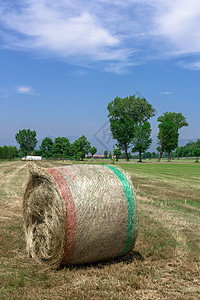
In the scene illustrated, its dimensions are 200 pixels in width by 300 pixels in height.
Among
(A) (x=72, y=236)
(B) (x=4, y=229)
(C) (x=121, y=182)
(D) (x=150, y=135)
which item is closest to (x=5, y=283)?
(A) (x=72, y=236)

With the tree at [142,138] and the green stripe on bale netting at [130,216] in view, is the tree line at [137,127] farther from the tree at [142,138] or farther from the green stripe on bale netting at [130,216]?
the green stripe on bale netting at [130,216]

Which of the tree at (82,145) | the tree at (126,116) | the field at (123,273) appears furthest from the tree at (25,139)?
the field at (123,273)

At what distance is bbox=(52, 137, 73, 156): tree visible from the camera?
392ft

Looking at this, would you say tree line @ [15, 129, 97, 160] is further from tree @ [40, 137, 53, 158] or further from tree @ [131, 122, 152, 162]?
tree @ [131, 122, 152, 162]

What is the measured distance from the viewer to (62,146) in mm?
120250

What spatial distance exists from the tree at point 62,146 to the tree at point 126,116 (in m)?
43.2

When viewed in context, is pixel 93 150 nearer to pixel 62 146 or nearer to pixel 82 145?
pixel 82 145

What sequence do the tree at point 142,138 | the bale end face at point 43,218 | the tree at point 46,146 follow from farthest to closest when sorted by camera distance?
the tree at point 46,146
the tree at point 142,138
the bale end face at point 43,218

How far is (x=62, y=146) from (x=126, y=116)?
48.8 meters

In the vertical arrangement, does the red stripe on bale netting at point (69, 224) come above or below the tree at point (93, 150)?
below

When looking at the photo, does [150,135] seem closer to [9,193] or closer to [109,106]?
[109,106]

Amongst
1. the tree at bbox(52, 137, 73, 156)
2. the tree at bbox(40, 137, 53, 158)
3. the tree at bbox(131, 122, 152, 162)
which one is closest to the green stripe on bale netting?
the tree at bbox(131, 122, 152, 162)

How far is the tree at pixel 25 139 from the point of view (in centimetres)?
12125

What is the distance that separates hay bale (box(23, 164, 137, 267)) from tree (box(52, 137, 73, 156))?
372 ft
